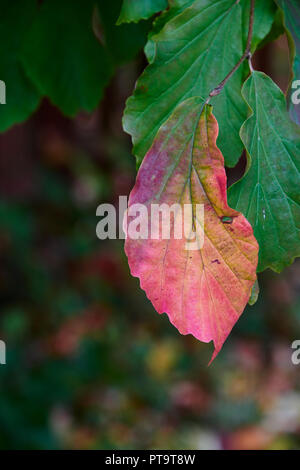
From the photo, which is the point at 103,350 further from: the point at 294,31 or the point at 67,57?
the point at 294,31

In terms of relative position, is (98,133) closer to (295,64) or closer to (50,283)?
(50,283)

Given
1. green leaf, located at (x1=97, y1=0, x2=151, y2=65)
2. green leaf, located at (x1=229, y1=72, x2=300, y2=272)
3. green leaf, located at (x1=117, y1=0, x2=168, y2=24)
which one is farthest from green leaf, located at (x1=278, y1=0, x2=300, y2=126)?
green leaf, located at (x1=97, y1=0, x2=151, y2=65)

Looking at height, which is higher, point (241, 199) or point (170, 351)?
point (241, 199)

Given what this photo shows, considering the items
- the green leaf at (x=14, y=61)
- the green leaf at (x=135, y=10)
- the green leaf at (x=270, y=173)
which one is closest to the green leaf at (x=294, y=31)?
the green leaf at (x=270, y=173)

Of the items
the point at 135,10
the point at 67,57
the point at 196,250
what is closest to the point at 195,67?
the point at 135,10

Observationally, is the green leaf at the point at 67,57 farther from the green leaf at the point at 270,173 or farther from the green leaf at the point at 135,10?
the green leaf at the point at 270,173
